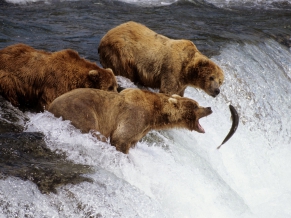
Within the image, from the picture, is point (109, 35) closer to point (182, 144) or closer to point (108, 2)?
point (182, 144)

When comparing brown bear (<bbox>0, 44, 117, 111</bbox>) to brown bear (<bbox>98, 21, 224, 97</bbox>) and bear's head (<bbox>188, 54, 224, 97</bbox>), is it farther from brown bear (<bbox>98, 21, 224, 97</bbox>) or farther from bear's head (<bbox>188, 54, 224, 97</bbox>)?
bear's head (<bbox>188, 54, 224, 97</bbox>)

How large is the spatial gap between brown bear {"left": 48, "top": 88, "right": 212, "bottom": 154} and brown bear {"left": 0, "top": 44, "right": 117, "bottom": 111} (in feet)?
1.55

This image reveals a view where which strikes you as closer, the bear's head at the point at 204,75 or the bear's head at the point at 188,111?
the bear's head at the point at 188,111

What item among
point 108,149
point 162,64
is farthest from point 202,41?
point 108,149

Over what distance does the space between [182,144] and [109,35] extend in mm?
1868

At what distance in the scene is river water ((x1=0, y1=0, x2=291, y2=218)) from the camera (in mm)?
4500

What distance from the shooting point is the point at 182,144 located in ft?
22.2

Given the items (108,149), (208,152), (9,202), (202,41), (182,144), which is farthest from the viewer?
(202,41)

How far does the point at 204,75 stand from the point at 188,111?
166 cm

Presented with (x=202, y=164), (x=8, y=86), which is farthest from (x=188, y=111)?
(x=8, y=86)

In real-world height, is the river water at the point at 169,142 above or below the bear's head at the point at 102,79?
below

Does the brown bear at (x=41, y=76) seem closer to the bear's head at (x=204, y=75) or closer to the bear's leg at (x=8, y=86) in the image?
the bear's leg at (x=8, y=86)

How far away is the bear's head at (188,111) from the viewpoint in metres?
5.90

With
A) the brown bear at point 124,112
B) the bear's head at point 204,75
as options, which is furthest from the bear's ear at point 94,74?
the bear's head at point 204,75
